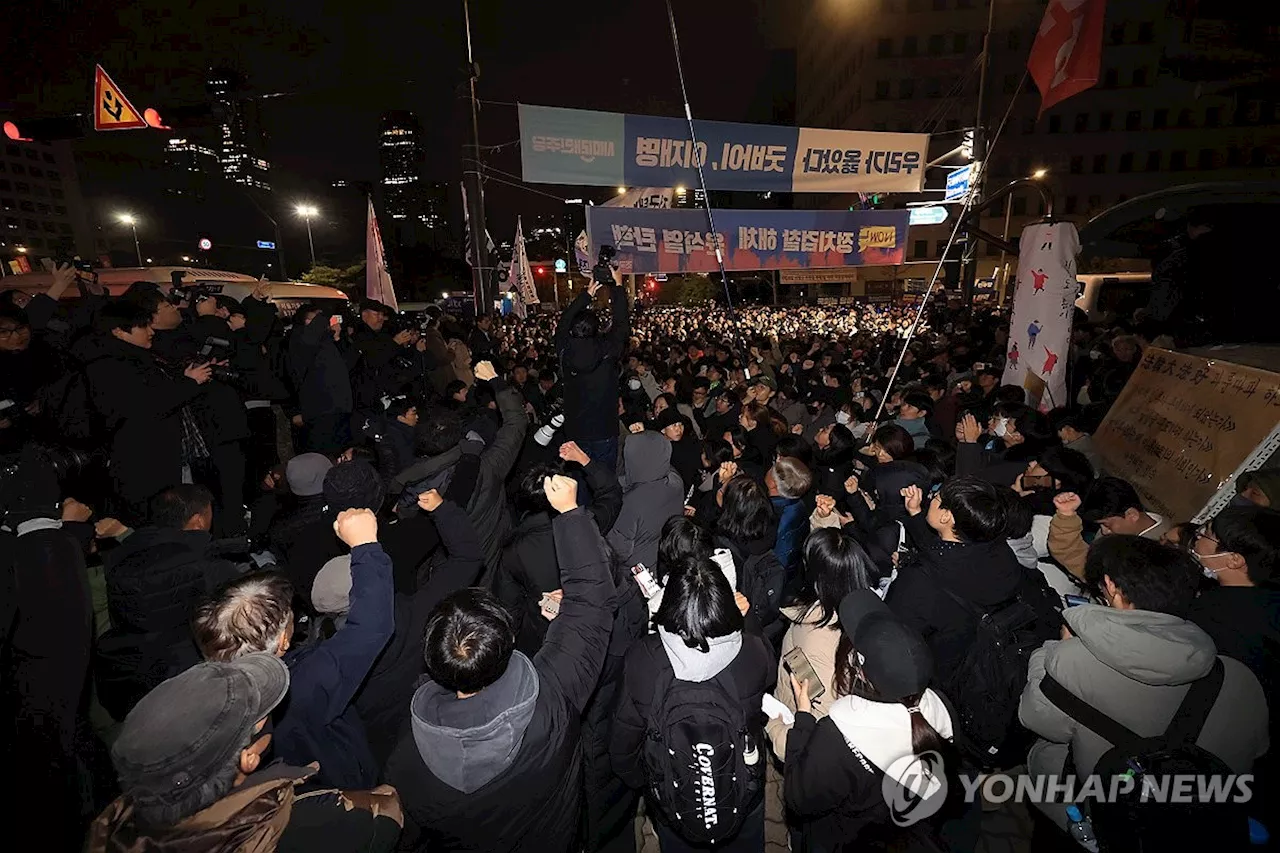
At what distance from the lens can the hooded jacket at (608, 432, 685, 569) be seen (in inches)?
154

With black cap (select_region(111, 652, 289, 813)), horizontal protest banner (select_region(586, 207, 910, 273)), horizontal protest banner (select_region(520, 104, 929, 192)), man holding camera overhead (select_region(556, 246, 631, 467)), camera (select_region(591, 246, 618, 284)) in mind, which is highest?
horizontal protest banner (select_region(520, 104, 929, 192))

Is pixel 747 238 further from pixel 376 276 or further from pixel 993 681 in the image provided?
pixel 993 681

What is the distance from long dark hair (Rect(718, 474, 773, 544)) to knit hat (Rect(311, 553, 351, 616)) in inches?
84.3

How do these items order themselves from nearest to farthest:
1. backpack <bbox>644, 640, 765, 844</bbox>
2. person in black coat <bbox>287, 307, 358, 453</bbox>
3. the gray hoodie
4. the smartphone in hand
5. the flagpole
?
the gray hoodie < backpack <bbox>644, 640, 765, 844</bbox> < the smartphone in hand < person in black coat <bbox>287, 307, 358, 453</bbox> < the flagpole

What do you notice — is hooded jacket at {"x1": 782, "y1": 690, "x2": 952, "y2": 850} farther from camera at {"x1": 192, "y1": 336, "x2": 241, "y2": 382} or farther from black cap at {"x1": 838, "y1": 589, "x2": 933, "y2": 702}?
→ camera at {"x1": 192, "y1": 336, "x2": 241, "y2": 382}

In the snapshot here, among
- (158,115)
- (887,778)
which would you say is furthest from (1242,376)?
(158,115)

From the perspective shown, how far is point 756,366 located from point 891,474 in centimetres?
750

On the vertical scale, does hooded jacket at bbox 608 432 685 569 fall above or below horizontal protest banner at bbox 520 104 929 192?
below

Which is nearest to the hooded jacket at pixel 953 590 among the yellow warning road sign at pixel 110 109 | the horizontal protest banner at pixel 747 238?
the horizontal protest banner at pixel 747 238

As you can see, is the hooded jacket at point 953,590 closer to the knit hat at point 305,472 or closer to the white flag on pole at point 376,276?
the knit hat at point 305,472

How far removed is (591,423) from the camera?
606 cm

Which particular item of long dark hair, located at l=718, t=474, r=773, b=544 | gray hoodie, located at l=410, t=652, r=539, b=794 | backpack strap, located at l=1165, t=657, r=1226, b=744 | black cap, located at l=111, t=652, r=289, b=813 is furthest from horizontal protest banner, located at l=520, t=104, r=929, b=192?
black cap, located at l=111, t=652, r=289, b=813

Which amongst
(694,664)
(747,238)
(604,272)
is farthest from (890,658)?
(747,238)

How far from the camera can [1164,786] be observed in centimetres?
186
